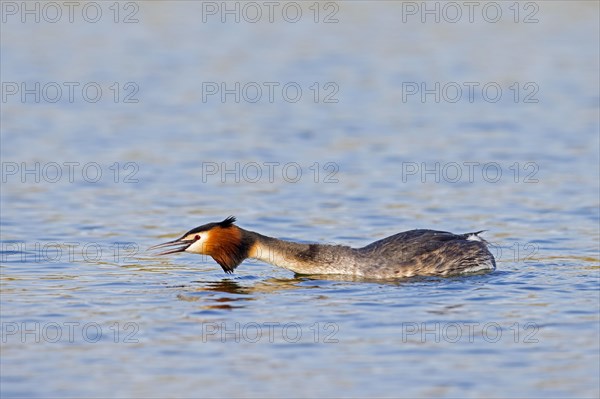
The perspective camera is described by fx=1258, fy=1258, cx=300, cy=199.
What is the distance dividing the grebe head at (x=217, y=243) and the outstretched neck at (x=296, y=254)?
166mm

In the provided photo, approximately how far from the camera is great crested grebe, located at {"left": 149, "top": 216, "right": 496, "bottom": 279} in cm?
1373

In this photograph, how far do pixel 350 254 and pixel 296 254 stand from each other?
0.61m

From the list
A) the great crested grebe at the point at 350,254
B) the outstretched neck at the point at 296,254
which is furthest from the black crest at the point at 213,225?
the outstretched neck at the point at 296,254

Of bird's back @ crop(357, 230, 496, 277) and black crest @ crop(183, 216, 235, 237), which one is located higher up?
black crest @ crop(183, 216, 235, 237)

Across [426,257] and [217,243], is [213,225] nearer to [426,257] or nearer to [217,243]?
[217,243]

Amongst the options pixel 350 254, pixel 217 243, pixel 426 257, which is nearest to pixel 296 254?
pixel 350 254

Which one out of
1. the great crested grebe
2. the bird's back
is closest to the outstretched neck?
the great crested grebe

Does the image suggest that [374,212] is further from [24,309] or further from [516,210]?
[24,309]

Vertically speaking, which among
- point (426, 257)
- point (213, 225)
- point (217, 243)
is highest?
point (213, 225)

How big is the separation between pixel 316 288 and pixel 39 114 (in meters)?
12.7

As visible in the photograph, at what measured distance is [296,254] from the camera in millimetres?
13977

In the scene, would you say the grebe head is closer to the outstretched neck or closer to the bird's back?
the outstretched neck

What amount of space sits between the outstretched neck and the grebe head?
0.17 meters

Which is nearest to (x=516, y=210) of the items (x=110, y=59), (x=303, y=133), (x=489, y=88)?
(x=303, y=133)
